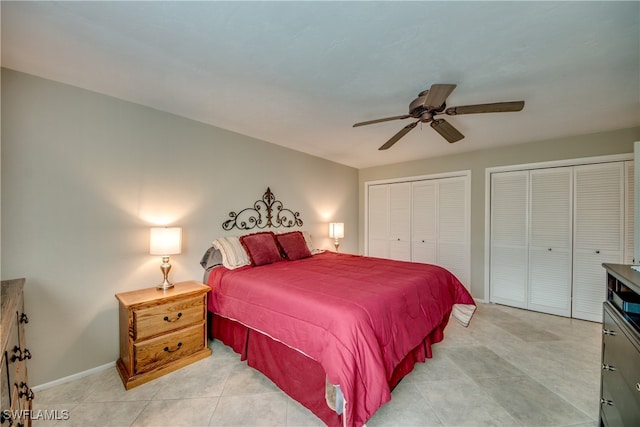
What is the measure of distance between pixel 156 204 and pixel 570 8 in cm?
332

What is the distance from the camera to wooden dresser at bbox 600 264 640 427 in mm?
1107

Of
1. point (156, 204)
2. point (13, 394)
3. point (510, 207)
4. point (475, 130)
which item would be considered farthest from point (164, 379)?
point (510, 207)

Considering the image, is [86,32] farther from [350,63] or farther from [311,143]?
[311,143]

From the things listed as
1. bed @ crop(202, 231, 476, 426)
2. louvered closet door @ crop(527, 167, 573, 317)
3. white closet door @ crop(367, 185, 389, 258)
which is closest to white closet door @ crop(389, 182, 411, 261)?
white closet door @ crop(367, 185, 389, 258)

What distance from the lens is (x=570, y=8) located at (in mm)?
1290

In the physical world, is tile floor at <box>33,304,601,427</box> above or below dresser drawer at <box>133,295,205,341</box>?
below

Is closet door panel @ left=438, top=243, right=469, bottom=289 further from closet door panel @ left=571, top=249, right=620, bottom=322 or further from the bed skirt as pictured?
the bed skirt

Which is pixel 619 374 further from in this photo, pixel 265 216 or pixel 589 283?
pixel 265 216

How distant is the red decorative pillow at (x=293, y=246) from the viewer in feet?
10.8

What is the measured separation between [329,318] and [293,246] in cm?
178

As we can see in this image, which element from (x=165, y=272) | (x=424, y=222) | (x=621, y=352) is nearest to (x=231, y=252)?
(x=165, y=272)

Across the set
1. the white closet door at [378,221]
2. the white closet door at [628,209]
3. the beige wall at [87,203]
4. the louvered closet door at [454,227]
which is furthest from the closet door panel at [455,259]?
the beige wall at [87,203]

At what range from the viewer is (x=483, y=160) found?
393 centimetres

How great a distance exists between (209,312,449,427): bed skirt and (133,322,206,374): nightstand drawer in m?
0.29
